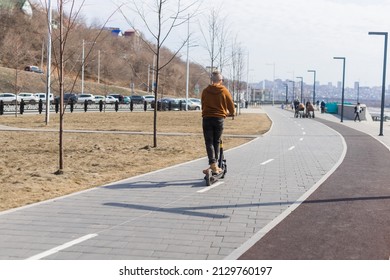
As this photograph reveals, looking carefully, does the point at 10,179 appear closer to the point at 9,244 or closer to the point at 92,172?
the point at 92,172

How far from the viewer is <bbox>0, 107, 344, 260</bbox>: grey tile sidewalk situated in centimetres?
509

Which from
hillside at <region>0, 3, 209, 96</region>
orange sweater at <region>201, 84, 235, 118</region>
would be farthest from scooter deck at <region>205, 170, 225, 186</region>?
hillside at <region>0, 3, 209, 96</region>

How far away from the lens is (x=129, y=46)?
428 feet

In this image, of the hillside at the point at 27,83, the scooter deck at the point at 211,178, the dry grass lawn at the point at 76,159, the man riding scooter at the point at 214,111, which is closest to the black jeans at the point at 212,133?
the man riding scooter at the point at 214,111

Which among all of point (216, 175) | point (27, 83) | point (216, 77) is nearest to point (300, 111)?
point (216, 175)

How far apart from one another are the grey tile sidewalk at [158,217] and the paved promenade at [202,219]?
0.04 ft

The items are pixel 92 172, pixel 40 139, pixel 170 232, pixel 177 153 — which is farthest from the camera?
pixel 40 139

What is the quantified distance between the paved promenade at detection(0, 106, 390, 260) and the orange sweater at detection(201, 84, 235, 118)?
126cm

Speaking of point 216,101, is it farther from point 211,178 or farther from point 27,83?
point 27,83

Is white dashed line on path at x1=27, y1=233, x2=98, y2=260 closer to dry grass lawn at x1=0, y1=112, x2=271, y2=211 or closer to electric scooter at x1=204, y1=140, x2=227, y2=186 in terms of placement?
dry grass lawn at x1=0, y1=112, x2=271, y2=211

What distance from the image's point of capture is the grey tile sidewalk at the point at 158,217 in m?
5.09

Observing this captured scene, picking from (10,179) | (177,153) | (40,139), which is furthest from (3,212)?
(40,139)

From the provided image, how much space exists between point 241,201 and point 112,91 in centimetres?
8794
